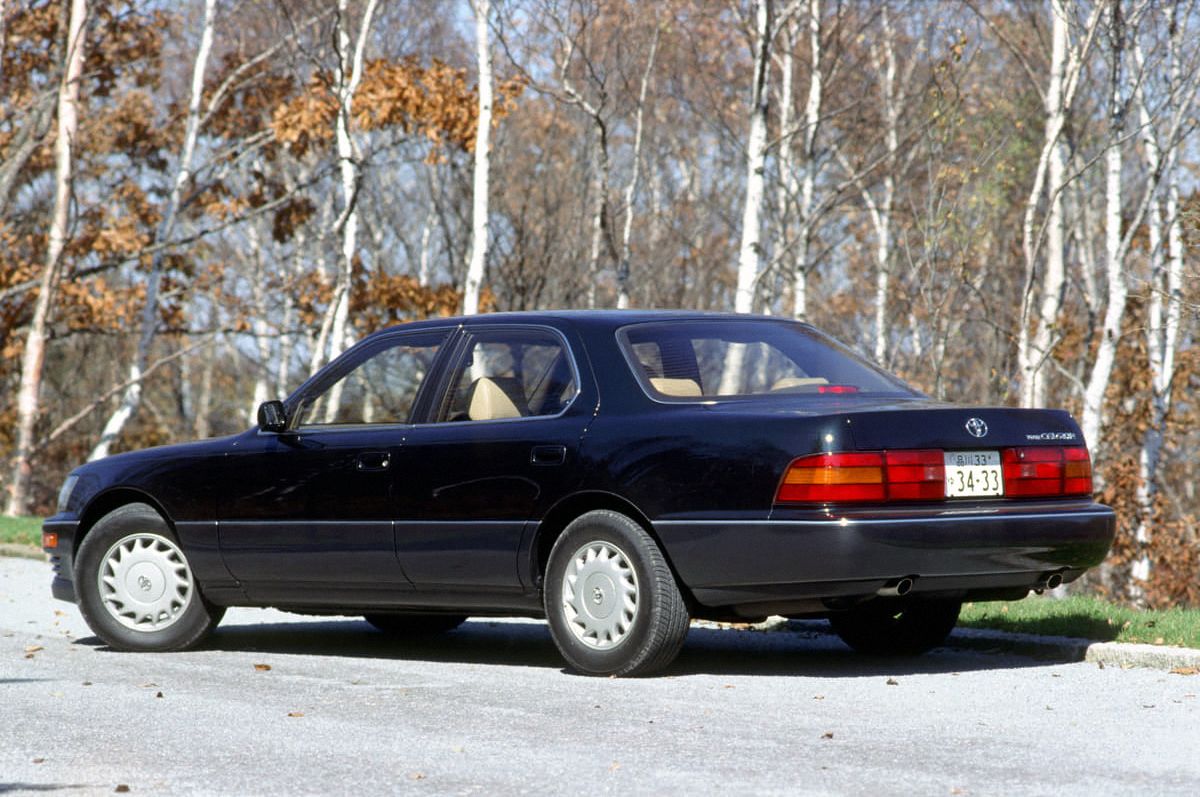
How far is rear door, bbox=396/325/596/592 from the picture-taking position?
7.90 m

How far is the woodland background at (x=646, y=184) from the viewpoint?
19.2 meters

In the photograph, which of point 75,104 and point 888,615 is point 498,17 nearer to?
point 75,104

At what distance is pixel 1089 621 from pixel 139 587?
4.96m

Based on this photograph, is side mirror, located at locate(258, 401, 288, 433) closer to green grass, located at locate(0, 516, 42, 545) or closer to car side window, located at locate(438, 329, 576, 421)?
car side window, located at locate(438, 329, 576, 421)

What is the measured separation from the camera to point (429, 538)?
8242 mm

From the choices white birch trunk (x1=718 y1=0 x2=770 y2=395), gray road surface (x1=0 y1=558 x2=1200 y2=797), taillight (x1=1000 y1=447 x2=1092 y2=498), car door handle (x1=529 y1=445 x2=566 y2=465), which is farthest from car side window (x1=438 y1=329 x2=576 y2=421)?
white birch trunk (x1=718 y1=0 x2=770 y2=395)

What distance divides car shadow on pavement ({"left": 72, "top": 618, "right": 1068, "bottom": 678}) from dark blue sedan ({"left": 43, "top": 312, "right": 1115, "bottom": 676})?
274 millimetres

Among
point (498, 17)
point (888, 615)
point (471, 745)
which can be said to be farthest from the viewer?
point (498, 17)

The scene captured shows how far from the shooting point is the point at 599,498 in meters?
7.79

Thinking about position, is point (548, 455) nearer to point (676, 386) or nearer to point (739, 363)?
point (676, 386)

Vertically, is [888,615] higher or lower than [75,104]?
lower

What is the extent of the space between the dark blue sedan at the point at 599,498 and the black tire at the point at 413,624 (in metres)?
1.13

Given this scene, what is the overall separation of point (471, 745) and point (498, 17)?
15585 mm

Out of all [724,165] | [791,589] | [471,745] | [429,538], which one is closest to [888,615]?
[791,589]
